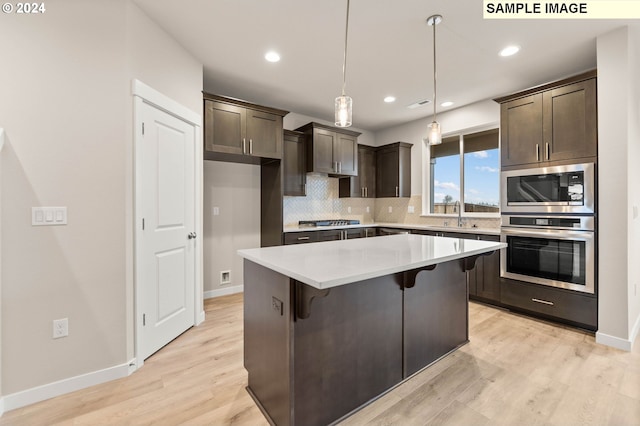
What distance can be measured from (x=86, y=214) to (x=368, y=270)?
196cm

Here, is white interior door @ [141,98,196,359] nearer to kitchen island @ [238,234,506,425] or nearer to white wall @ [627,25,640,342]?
kitchen island @ [238,234,506,425]

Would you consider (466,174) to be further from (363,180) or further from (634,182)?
(634,182)

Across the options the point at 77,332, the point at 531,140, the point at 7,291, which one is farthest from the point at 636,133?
the point at 7,291

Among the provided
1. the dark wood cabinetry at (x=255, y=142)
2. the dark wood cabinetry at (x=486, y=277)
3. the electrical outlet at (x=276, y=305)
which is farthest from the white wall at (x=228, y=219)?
the dark wood cabinetry at (x=486, y=277)

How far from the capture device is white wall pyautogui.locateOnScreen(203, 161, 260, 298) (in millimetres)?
3998

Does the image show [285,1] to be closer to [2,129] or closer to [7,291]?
[2,129]

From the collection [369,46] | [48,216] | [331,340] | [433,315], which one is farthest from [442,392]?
[369,46]

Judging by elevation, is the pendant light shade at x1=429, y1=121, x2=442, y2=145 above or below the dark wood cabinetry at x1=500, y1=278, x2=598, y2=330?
above

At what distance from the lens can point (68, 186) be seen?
198cm

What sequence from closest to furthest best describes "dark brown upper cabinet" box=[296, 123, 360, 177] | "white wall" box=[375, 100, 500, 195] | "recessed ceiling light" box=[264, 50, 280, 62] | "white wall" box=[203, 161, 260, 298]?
"recessed ceiling light" box=[264, 50, 280, 62] → "white wall" box=[203, 161, 260, 298] → "white wall" box=[375, 100, 500, 195] → "dark brown upper cabinet" box=[296, 123, 360, 177]

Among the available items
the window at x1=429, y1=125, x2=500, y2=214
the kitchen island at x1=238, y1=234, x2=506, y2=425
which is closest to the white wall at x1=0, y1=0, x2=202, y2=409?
the kitchen island at x1=238, y1=234, x2=506, y2=425

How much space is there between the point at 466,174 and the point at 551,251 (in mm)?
1874

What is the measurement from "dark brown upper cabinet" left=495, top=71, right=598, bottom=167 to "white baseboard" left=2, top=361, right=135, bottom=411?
4195 mm

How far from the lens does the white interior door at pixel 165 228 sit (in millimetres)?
2383
